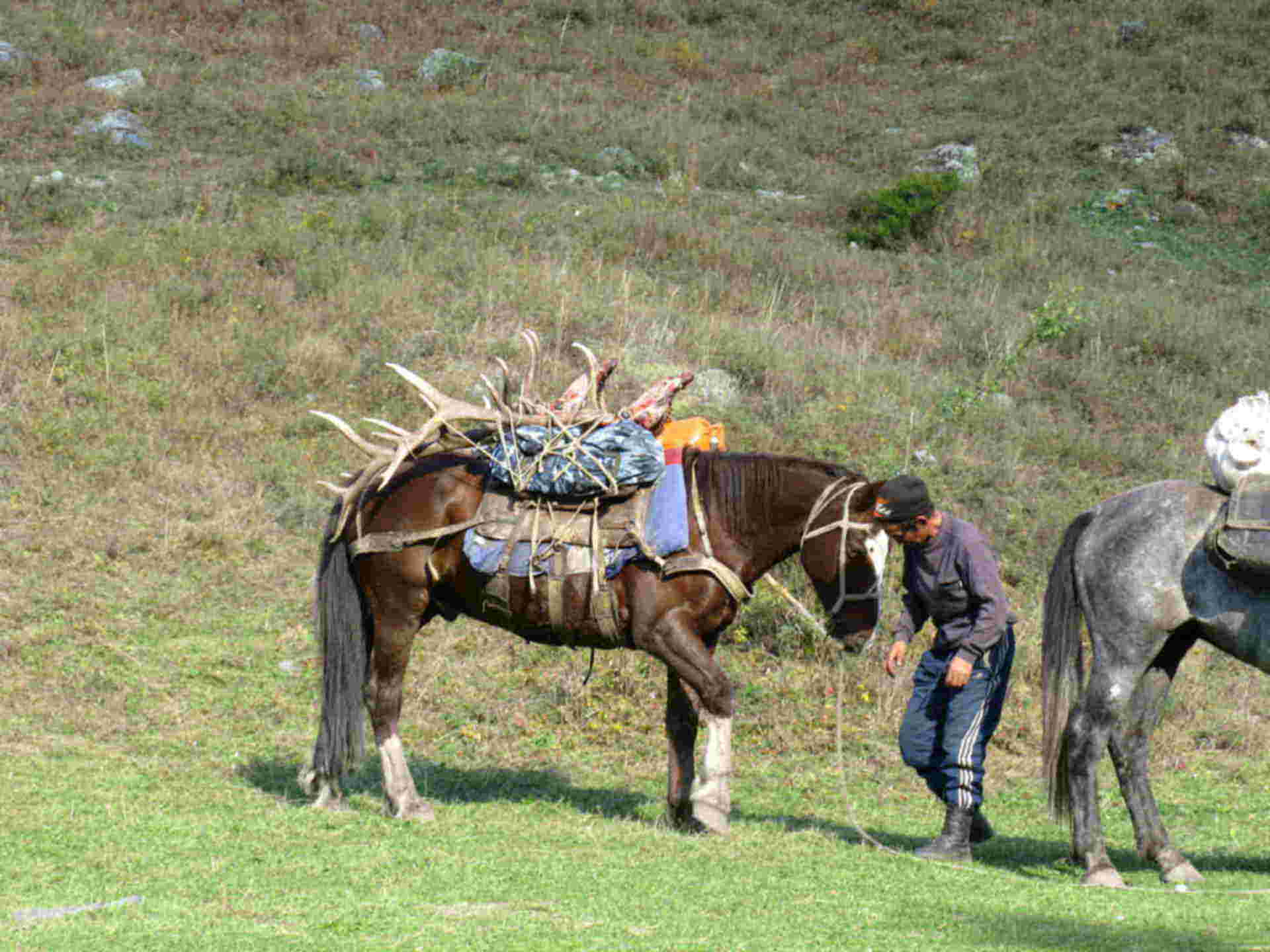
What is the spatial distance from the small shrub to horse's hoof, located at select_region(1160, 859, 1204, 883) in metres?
13.2

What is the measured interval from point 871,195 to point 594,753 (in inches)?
477

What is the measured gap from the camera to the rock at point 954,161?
21.2 m

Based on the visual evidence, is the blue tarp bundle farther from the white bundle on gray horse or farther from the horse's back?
the white bundle on gray horse

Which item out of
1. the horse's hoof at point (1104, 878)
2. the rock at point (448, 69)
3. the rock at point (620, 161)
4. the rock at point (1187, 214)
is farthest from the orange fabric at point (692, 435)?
the rock at point (448, 69)

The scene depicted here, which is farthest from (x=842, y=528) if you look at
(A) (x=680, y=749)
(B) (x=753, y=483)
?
(A) (x=680, y=749)

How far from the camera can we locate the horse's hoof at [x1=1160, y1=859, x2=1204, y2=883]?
6496 mm

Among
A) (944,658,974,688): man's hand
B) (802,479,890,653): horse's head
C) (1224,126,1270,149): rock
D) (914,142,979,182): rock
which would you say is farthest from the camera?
(1224,126,1270,149): rock

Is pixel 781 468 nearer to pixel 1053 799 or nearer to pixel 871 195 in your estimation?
pixel 1053 799

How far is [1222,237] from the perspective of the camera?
20078 millimetres

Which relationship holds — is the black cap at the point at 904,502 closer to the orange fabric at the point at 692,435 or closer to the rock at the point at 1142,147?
the orange fabric at the point at 692,435

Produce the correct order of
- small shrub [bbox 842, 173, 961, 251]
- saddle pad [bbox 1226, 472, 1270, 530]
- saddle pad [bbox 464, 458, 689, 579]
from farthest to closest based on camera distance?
small shrub [bbox 842, 173, 961, 251] < saddle pad [bbox 464, 458, 689, 579] < saddle pad [bbox 1226, 472, 1270, 530]

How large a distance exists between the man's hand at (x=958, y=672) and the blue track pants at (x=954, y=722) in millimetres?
116

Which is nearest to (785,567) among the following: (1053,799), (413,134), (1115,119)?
(1053,799)

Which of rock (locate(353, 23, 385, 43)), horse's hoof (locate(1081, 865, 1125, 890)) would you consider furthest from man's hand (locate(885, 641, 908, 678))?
rock (locate(353, 23, 385, 43))
